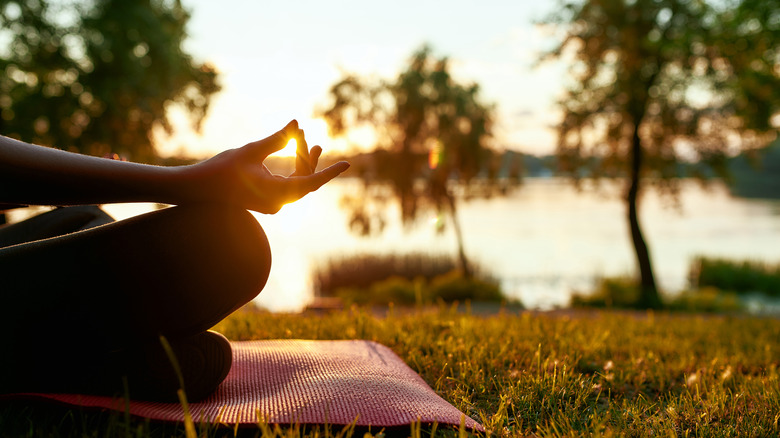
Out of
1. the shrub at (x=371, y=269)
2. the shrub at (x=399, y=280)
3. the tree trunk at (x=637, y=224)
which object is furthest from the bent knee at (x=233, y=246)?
the shrub at (x=371, y=269)

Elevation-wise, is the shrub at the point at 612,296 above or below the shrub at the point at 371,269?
below

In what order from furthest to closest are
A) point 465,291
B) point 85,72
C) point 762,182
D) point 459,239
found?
point 762,182, point 459,239, point 465,291, point 85,72

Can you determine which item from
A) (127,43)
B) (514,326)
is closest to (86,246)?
(514,326)

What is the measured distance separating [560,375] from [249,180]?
1.52 metres

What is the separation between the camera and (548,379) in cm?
223

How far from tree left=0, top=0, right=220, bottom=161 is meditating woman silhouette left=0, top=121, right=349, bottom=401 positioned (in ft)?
46.3

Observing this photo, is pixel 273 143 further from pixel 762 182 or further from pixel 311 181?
pixel 762 182

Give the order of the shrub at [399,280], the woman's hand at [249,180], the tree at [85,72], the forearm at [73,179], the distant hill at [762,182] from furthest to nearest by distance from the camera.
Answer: the distant hill at [762,182]
the shrub at [399,280]
the tree at [85,72]
the woman's hand at [249,180]
the forearm at [73,179]

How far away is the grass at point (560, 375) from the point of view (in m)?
1.80

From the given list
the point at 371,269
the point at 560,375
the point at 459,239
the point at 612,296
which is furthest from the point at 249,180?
the point at 371,269

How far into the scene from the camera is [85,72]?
1436cm

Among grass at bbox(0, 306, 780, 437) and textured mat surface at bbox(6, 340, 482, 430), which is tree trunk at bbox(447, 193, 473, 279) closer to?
grass at bbox(0, 306, 780, 437)

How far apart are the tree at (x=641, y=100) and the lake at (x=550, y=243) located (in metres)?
0.96

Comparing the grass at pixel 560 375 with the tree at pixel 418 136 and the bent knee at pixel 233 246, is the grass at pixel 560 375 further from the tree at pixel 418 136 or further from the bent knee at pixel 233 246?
the tree at pixel 418 136
